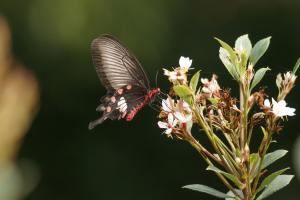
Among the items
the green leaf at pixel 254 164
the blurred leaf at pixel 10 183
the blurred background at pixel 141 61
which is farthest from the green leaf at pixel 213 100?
the blurred background at pixel 141 61

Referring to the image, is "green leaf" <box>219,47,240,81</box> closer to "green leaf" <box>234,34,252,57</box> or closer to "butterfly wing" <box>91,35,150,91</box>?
"green leaf" <box>234,34,252,57</box>

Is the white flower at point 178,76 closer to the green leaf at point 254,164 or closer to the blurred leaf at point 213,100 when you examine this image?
the blurred leaf at point 213,100

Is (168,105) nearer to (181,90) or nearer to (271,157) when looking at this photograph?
(181,90)

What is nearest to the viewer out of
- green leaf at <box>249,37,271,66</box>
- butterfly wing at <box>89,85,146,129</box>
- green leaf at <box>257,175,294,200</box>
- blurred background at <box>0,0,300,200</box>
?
green leaf at <box>257,175,294,200</box>

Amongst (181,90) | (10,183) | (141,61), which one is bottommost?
(141,61)

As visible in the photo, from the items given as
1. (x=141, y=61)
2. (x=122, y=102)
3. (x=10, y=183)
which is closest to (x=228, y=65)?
(x=122, y=102)

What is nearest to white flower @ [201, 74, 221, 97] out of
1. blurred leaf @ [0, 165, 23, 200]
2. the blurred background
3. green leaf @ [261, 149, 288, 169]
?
green leaf @ [261, 149, 288, 169]
